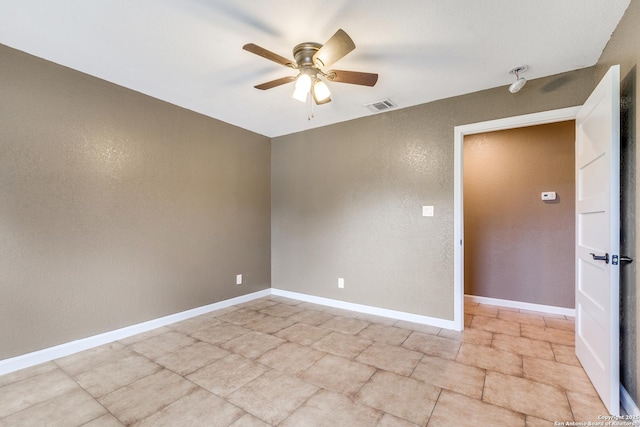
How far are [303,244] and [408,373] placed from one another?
2405mm

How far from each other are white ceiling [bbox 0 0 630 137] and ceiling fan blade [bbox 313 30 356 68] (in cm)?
23

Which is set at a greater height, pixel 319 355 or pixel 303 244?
pixel 303 244

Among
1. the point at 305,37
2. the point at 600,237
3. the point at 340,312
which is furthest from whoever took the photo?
the point at 340,312

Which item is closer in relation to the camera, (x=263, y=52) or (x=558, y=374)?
(x=263, y=52)

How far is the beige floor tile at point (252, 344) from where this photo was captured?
2617 millimetres

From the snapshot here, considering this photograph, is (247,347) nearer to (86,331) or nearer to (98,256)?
(86,331)

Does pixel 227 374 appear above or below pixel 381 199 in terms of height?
below

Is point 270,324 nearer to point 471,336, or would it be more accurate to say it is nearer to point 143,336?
point 143,336

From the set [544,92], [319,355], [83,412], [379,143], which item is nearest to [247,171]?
[379,143]

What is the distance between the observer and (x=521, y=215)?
3898 mm

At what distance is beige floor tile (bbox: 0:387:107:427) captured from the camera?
1720 millimetres

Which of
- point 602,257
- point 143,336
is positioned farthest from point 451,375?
point 143,336

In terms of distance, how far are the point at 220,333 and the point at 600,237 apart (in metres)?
3.32

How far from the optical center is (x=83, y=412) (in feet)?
5.94
